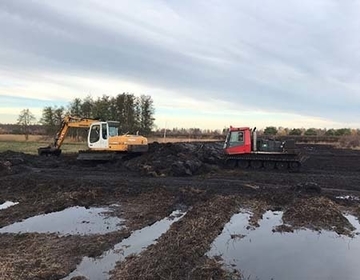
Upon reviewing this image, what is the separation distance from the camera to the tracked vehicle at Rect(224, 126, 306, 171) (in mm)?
22875

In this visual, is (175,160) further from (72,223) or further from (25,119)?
(25,119)

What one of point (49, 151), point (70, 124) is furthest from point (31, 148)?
point (70, 124)

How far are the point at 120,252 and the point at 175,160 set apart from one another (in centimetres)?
1320

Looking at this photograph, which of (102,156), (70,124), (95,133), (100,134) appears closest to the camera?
(102,156)

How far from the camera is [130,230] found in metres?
9.46

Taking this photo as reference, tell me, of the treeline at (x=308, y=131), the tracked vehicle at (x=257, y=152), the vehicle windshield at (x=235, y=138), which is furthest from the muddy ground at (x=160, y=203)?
the treeline at (x=308, y=131)

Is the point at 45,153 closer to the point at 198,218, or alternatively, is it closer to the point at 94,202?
the point at 94,202

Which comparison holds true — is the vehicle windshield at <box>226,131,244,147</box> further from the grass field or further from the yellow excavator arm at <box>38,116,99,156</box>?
the grass field

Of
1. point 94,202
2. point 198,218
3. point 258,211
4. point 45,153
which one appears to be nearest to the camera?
point 198,218

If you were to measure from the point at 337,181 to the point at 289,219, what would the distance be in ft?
28.3

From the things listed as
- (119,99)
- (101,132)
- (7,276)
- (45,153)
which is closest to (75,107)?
(119,99)

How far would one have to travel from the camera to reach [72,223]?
10.2 m

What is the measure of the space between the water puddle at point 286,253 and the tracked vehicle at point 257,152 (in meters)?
12.5

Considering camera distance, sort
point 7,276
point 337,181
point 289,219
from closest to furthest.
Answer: point 7,276 < point 289,219 < point 337,181
